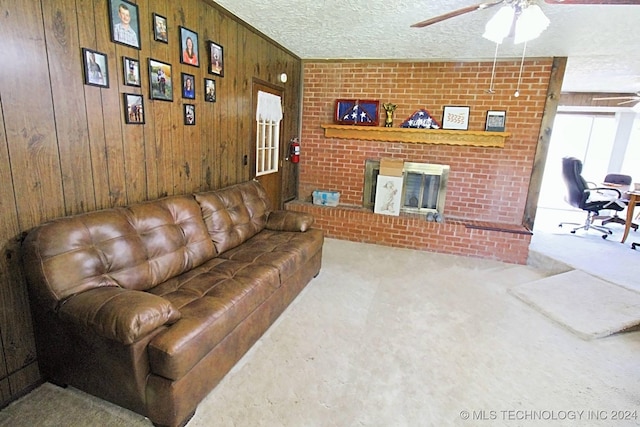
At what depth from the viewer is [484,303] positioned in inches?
117

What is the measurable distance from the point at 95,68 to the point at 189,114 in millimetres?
815

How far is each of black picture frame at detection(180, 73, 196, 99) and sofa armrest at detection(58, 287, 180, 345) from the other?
167 cm

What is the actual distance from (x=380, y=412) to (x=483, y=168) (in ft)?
11.7

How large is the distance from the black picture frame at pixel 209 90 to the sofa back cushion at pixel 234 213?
0.79 metres

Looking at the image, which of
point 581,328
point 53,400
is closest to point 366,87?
point 581,328

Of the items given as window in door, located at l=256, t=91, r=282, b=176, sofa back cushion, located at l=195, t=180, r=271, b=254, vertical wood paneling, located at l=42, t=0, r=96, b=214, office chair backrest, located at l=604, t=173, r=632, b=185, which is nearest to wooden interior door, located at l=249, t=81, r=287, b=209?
window in door, located at l=256, t=91, r=282, b=176

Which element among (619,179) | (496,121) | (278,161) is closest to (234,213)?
(278,161)

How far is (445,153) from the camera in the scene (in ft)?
14.6

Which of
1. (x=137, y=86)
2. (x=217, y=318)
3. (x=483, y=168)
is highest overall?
(x=137, y=86)

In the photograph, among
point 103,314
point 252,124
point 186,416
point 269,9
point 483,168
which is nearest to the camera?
point 103,314

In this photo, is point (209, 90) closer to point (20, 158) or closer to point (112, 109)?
point (112, 109)

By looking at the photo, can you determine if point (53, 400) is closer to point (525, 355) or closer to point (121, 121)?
point (121, 121)

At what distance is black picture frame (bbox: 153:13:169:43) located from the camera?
2.26 m

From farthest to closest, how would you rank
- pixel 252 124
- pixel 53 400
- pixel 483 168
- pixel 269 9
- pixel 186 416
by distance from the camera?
pixel 483 168 → pixel 252 124 → pixel 269 9 → pixel 53 400 → pixel 186 416
